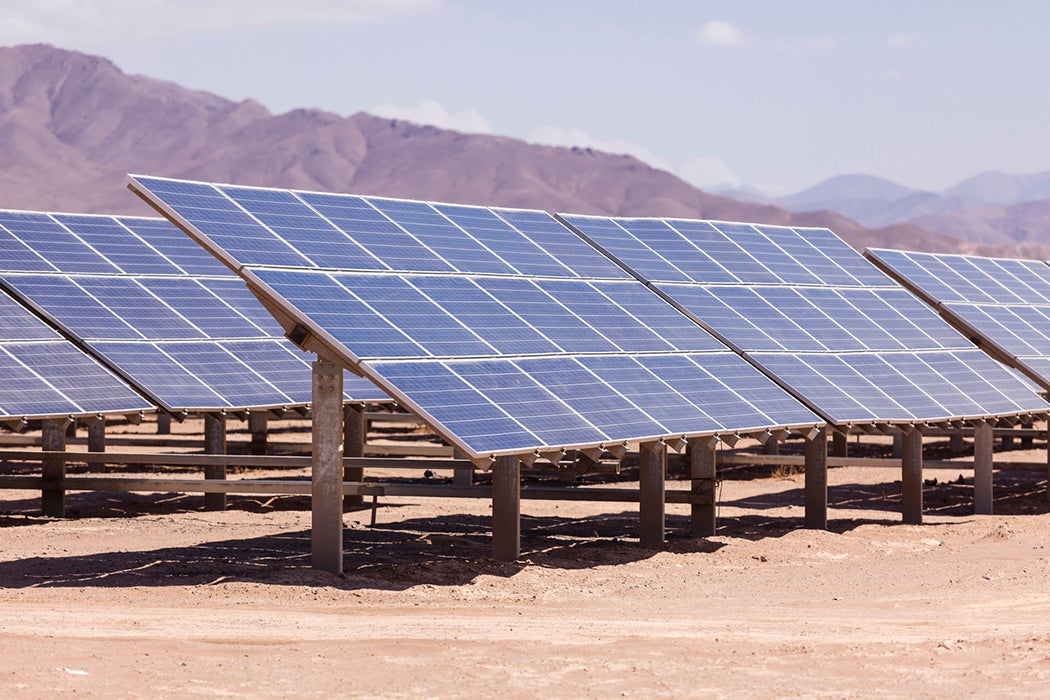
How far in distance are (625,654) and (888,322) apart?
16.3 metres

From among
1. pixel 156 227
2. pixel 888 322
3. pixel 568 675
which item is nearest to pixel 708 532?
pixel 888 322

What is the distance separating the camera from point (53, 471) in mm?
25375

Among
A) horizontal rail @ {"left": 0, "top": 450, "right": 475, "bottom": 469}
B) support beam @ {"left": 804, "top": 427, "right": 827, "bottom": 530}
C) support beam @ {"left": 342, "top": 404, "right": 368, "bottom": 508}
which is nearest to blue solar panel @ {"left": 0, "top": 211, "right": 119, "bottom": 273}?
horizontal rail @ {"left": 0, "top": 450, "right": 475, "bottom": 469}

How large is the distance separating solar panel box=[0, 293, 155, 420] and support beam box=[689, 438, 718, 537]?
8618 mm

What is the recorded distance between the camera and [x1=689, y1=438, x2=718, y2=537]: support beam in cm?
2314

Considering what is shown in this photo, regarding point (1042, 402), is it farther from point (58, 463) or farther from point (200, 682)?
point (200, 682)

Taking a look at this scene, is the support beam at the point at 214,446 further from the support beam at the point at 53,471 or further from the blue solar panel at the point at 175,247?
the blue solar panel at the point at 175,247

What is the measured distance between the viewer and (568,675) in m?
13.7

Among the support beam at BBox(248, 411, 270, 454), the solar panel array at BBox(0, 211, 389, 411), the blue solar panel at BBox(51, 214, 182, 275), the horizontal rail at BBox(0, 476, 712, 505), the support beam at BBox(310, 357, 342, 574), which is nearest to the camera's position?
the support beam at BBox(310, 357, 342, 574)

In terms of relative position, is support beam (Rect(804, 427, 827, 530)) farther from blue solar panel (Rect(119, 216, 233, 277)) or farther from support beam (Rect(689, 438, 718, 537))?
blue solar panel (Rect(119, 216, 233, 277))

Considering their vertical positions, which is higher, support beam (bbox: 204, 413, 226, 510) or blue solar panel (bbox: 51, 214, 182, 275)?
blue solar panel (bbox: 51, 214, 182, 275)

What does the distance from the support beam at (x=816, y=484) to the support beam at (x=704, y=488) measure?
2.00 metres

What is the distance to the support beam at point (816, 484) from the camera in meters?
24.5

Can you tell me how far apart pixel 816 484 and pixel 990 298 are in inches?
480
